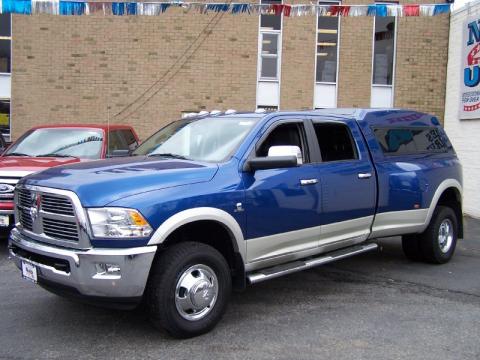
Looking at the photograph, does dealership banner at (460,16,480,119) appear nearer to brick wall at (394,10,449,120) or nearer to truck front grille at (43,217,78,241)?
brick wall at (394,10,449,120)

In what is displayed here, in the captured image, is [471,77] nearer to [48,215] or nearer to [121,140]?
[121,140]

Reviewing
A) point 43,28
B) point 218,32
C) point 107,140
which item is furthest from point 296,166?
point 43,28

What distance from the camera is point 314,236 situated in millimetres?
5207

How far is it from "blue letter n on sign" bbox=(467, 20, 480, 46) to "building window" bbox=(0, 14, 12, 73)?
1135cm

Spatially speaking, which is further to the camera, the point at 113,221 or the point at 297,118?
the point at 297,118

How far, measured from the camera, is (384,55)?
561 inches

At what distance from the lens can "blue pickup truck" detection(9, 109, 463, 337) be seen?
385 cm

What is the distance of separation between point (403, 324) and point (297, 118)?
2189 millimetres

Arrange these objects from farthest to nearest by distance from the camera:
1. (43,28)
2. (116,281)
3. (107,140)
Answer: (43,28) → (107,140) → (116,281)

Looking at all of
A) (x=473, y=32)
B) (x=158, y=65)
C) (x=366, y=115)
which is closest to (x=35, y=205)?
(x=366, y=115)

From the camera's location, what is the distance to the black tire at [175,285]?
3988 mm

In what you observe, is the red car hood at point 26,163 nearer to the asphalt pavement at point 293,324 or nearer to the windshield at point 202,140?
the asphalt pavement at point 293,324

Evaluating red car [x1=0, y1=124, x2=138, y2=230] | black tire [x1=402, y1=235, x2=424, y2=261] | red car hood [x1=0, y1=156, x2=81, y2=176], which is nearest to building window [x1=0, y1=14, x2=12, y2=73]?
red car [x1=0, y1=124, x2=138, y2=230]

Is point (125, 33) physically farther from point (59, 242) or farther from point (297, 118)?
point (59, 242)
